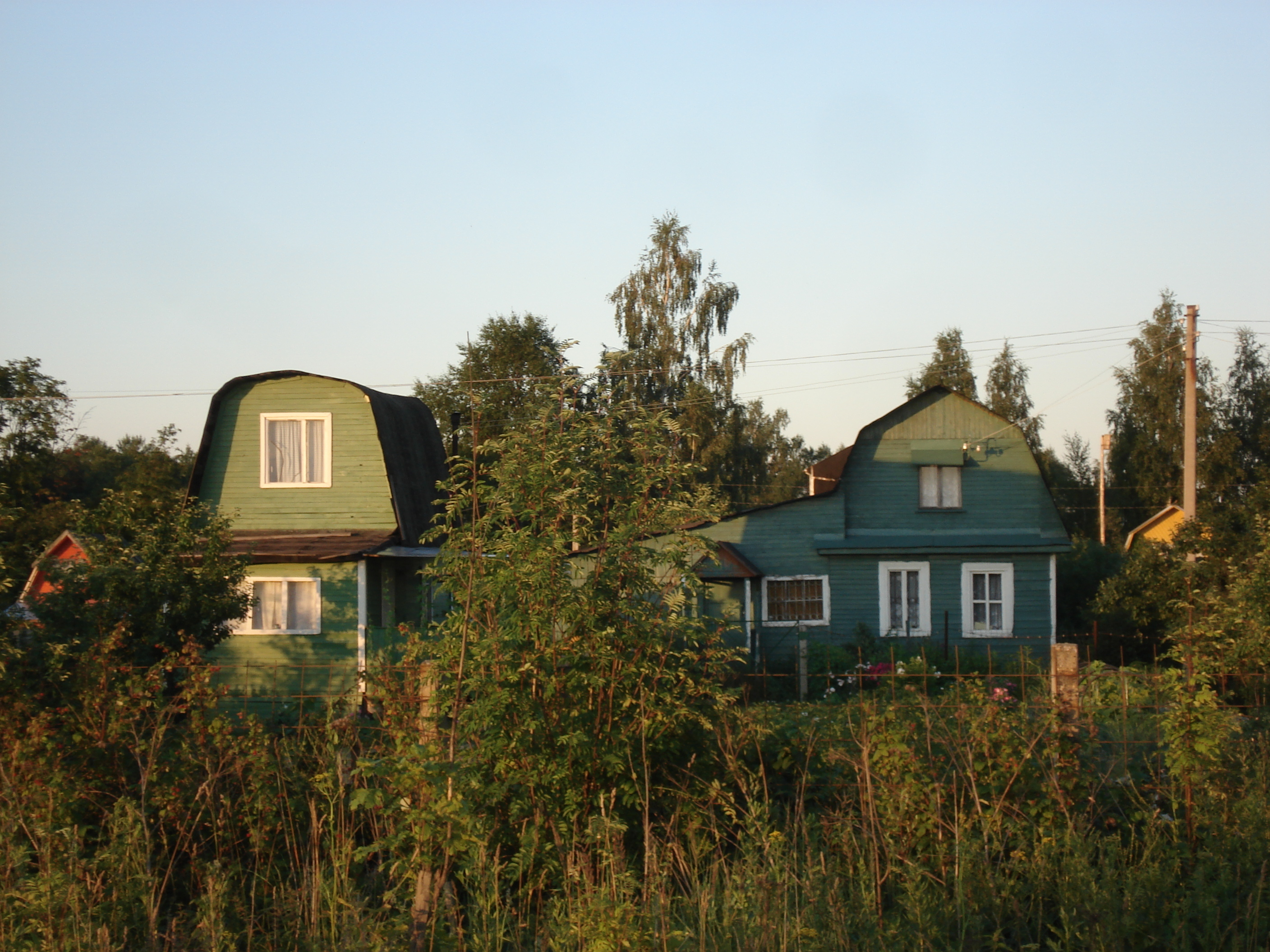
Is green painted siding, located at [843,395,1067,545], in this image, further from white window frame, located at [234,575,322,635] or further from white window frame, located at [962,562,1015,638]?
white window frame, located at [234,575,322,635]

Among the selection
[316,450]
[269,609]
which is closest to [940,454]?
[316,450]

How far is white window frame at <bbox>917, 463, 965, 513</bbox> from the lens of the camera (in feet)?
74.5

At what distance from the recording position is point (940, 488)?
22.9 meters

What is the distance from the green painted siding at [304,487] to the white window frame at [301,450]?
0.06 metres

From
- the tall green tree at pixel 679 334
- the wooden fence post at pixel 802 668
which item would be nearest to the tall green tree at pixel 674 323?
the tall green tree at pixel 679 334

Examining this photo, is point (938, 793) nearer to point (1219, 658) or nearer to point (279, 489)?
point (1219, 658)

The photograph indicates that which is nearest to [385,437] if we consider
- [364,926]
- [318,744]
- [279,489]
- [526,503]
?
[279,489]

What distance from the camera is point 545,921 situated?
468cm

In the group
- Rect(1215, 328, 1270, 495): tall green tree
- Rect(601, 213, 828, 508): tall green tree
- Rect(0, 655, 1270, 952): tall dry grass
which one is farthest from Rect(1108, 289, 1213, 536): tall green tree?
Rect(0, 655, 1270, 952): tall dry grass

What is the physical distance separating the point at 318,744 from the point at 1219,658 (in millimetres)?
10598

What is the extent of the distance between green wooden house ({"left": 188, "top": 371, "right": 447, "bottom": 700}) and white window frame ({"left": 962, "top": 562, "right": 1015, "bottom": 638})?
448 inches

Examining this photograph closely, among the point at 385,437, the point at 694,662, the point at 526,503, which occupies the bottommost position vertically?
the point at 694,662

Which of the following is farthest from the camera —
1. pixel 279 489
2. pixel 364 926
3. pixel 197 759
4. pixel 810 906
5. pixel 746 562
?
pixel 746 562

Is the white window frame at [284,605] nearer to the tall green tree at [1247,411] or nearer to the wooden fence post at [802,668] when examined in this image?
the wooden fence post at [802,668]
